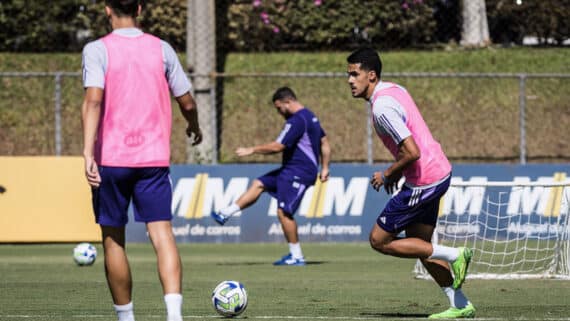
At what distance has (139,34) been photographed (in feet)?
24.4

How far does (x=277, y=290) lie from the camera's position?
11719mm

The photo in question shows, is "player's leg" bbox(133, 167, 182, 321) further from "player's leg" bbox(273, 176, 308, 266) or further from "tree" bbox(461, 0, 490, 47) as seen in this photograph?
"tree" bbox(461, 0, 490, 47)

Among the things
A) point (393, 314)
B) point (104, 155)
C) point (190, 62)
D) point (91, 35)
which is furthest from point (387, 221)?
point (91, 35)

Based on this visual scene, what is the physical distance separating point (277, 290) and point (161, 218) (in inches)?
172

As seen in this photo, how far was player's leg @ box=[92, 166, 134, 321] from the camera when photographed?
292 inches

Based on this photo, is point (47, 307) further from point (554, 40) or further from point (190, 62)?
point (554, 40)

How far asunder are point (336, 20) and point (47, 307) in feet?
54.3

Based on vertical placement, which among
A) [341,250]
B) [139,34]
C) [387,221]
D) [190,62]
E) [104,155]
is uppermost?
[139,34]

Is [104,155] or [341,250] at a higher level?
[104,155]

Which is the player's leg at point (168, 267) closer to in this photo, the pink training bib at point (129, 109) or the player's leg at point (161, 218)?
the player's leg at point (161, 218)

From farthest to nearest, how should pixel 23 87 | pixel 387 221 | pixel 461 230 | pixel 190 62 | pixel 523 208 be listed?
pixel 23 87 < pixel 190 62 < pixel 523 208 < pixel 461 230 < pixel 387 221

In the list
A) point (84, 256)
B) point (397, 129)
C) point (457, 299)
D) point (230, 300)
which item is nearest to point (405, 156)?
point (397, 129)

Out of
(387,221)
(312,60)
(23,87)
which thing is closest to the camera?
(387,221)

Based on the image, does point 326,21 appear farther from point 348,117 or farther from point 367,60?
point 367,60
